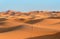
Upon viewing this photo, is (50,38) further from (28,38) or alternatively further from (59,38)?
(28,38)

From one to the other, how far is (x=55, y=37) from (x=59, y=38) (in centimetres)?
20

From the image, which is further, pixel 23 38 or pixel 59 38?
pixel 23 38

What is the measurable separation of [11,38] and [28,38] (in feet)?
1.81

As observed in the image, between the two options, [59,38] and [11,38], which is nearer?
[59,38]

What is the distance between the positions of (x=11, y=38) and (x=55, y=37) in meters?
1.36

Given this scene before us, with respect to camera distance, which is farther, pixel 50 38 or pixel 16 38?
pixel 16 38

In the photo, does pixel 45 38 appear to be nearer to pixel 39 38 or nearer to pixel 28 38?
pixel 39 38

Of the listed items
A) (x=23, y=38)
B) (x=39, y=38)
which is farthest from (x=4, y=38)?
(x=39, y=38)

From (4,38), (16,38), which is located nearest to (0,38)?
(4,38)

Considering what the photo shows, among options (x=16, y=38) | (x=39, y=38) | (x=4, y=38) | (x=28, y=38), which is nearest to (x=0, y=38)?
(x=4, y=38)

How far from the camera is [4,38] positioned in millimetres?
5551

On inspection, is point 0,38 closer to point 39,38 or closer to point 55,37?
point 39,38

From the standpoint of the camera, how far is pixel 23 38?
543cm

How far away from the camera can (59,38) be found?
4.90 m
